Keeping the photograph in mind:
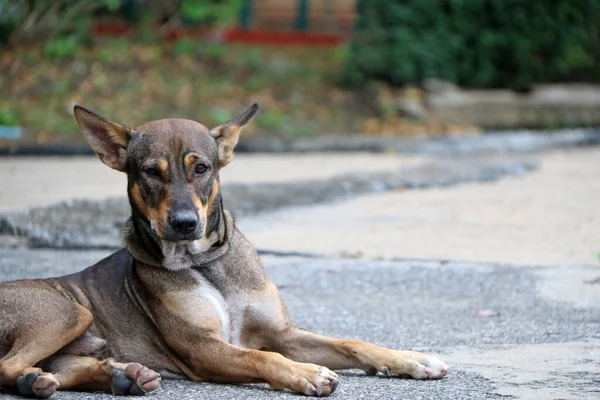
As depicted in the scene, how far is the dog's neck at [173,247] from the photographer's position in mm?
5359

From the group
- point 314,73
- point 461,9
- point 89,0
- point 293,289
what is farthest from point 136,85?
point 293,289

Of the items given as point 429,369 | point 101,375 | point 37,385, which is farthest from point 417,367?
point 37,385

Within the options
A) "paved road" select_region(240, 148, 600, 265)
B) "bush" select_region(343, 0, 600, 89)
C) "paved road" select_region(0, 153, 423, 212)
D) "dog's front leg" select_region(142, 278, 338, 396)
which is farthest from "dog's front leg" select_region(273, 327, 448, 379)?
"bush" select_region(343, 0, 600, 89)

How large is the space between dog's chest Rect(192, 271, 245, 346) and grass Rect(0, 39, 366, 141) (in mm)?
9635

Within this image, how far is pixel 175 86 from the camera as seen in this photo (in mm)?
16922

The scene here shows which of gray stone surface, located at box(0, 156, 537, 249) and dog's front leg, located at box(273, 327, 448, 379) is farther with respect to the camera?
gray stone surface, located at box(0, 156, 537, 249)

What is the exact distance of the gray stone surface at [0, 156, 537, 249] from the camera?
28.3 ft

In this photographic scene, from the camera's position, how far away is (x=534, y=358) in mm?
5605

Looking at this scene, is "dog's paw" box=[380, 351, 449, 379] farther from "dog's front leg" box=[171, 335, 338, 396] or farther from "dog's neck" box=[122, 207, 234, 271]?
"dog's neck" box=[122, 207, 234, 271]

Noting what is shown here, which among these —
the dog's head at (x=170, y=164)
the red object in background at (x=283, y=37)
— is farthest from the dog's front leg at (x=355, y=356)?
the red object in background at (x=283, y=37)

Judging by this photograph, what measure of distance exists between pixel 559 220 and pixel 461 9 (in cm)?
759

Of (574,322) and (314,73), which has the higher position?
(574,322)

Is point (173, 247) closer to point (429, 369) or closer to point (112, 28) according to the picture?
point (429, 369)

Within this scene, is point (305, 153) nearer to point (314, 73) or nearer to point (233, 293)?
point (314, 73)
